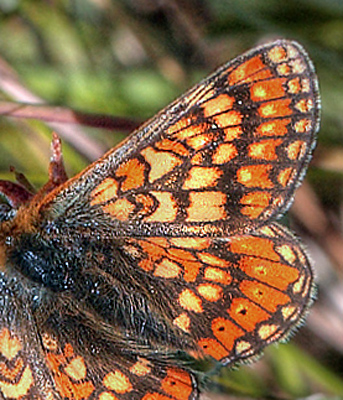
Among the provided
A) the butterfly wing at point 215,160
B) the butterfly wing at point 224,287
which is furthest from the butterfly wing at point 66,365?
the butterfly wing at point 215,160

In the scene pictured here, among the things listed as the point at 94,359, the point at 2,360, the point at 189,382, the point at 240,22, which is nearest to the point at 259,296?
the point at 189,382

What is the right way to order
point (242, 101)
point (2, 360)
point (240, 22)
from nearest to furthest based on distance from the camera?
point (242, 101), point (2, 360), point (240, 22)

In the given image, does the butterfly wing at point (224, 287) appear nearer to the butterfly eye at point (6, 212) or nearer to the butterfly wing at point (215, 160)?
the butterfly wing at point (215, 160)

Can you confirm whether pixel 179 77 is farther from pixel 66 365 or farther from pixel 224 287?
pixel 66 365

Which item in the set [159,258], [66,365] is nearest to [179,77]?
[159,258]

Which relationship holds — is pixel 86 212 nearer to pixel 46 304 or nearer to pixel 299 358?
pixel 46 304

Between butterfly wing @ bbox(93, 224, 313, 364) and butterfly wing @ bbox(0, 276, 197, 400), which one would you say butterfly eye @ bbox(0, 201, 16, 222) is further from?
butterfly wing @ bbox(93, 224, 313, 364)
